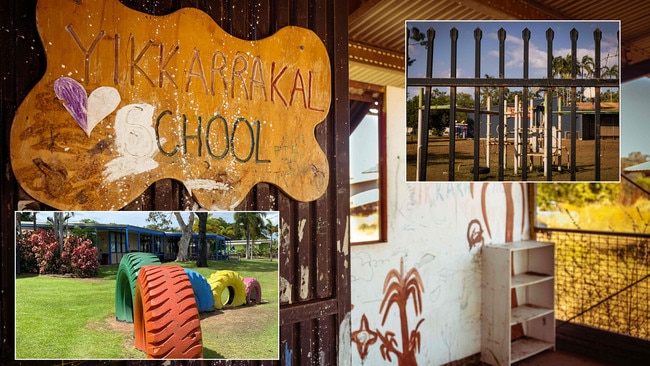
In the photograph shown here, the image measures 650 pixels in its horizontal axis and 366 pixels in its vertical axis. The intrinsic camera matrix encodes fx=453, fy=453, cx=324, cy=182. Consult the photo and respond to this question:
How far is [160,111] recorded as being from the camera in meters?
1.71

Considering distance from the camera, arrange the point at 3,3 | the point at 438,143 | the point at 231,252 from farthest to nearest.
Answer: the point at 438,143, the point at 231,252, the point at 3,3

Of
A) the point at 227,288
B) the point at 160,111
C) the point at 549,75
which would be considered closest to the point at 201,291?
the point at 227,288

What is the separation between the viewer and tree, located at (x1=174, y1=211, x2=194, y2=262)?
178cm

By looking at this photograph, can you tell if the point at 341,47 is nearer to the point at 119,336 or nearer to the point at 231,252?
the point at 231,252

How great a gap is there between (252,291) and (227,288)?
4.0 inches

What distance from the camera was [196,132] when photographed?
1754mm

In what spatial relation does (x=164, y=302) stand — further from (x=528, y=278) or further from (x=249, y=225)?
(x=528, y=278)

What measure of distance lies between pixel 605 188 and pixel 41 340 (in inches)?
308

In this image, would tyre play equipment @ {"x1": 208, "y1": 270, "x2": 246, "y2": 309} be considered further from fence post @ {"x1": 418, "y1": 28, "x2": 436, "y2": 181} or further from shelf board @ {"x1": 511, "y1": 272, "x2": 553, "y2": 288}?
shelf board @ {"x1": 511, "y1": 272, "x2": 553, "y2": 288}

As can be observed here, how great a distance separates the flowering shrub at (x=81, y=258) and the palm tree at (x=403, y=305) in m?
2.70

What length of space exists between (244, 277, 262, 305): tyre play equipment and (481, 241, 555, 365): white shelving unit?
342 cm

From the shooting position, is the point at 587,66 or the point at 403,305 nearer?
the point at 587,66

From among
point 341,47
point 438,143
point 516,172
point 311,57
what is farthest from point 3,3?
point 516,172

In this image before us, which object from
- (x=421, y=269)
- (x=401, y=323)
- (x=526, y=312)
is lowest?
(x=526, y=312)
